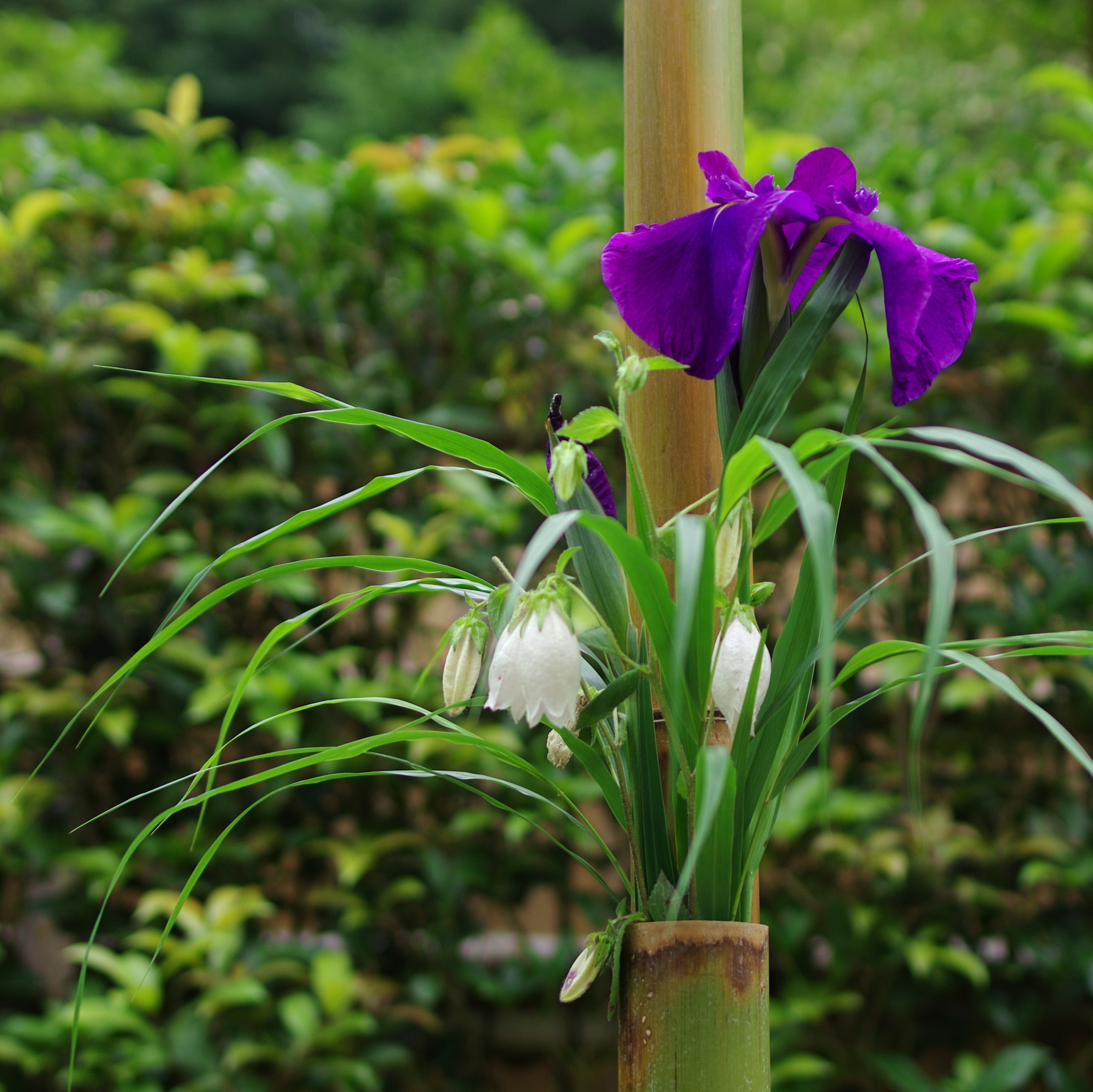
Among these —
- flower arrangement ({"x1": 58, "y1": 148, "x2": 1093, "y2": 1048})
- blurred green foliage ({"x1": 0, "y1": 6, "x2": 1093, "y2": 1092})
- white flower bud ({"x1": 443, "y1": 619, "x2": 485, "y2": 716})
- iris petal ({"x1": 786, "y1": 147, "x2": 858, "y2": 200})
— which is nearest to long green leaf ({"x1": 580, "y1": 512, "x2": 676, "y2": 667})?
flower arrangement ({"x1": 58, "y1": 148, "x2": 1093, "y2": 1048})

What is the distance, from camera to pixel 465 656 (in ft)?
1.73

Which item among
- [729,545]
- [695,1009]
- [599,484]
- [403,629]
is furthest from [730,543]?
[403,629]

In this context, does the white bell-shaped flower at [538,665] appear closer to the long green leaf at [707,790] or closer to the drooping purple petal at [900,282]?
the long green leaf at [707,790]

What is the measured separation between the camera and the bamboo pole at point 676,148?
22.7 inches

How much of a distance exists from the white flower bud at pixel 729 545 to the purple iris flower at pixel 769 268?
70 millimetres

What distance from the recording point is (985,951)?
1568mm

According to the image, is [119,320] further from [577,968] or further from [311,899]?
[577,968]

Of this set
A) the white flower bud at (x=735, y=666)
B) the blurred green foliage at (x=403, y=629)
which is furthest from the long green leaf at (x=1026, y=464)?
the blurred green foliage at (x=403, y=629)

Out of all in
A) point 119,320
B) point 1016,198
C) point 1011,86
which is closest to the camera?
point 119,320

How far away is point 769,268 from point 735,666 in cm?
20

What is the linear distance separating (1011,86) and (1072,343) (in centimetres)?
343

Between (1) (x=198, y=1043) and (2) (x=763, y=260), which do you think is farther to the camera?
(1) (x=198, y=1043)

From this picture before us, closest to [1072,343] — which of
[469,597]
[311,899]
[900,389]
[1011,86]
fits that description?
[900,389]

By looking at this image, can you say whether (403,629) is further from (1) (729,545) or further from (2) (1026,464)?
(2) (1026,464)
